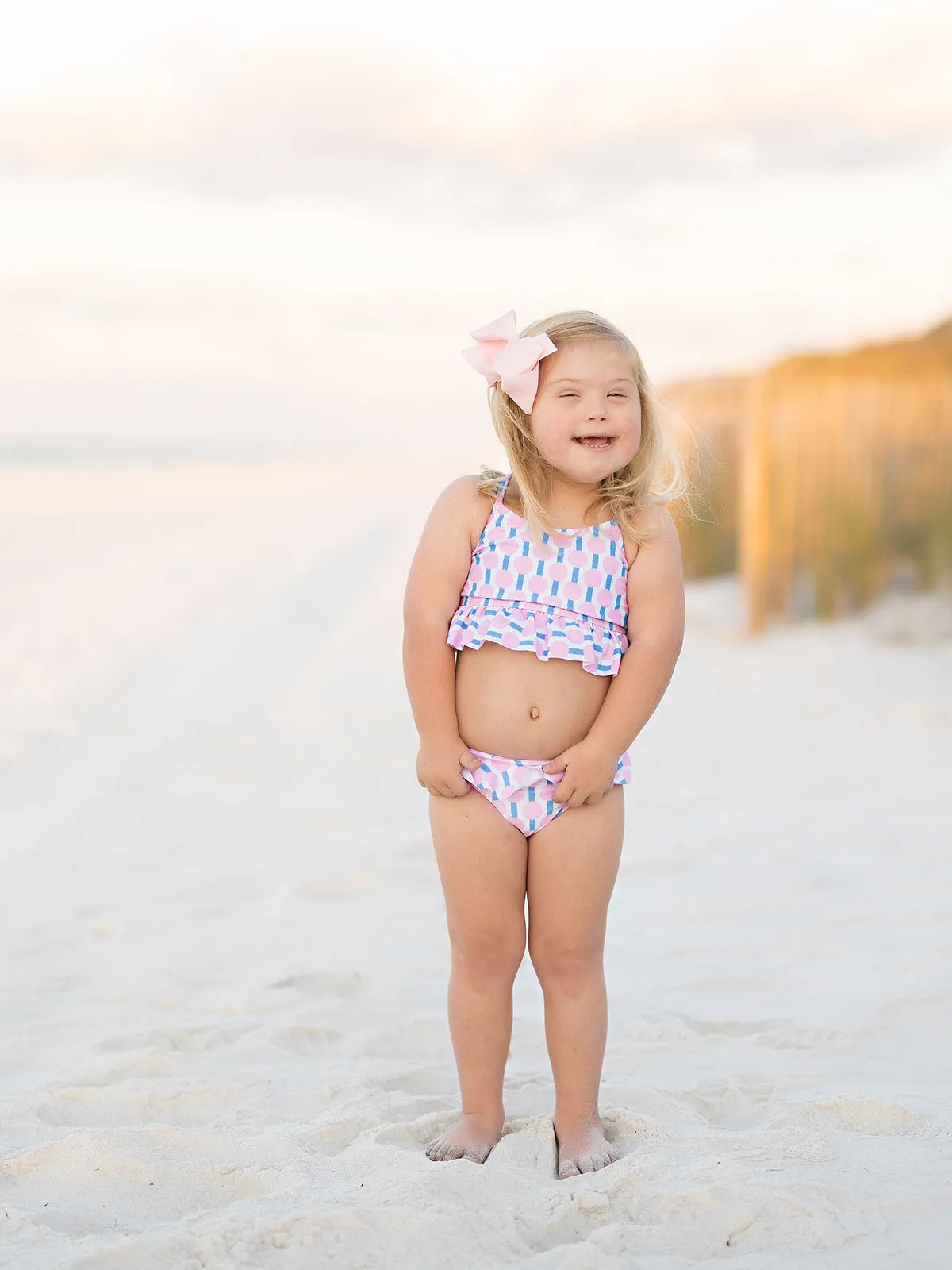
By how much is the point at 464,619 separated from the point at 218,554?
12995 millimetres

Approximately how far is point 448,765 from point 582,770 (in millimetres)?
259

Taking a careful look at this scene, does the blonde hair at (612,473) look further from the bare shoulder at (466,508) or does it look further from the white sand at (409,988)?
the white sand at (409,988)

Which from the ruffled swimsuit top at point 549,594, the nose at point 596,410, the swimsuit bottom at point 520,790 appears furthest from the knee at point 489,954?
the nose at point 596,410

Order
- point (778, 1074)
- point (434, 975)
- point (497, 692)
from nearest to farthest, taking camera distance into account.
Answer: point (497, 692), point (778, 1074), point (434, 975)

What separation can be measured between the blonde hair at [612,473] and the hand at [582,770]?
1.40ft

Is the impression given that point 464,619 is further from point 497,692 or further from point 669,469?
point 669,469

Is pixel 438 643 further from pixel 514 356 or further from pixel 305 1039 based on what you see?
pixel 305 1039

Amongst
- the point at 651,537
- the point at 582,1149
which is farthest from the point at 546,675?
the point at 582,1149

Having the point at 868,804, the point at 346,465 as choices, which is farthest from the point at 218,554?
the point at 346,465

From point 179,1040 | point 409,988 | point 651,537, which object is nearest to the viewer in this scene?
point 651,537

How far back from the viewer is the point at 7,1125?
2.77m

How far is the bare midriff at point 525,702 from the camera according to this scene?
102 inches

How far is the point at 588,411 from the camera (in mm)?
2574

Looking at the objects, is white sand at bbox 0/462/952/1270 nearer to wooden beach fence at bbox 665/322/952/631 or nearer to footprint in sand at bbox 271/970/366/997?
footprint in sand at bbox 271/970/366/997
